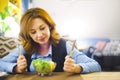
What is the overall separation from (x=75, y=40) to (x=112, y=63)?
23 cm

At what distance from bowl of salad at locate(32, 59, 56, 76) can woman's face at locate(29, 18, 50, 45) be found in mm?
139

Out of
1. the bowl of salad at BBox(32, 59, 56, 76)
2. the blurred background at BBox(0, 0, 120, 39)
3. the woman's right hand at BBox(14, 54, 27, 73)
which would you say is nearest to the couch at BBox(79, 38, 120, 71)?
the blurred background at BBox(0, 0, 120, 39)

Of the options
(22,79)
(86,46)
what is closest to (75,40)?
(86,46)

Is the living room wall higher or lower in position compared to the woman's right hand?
higher

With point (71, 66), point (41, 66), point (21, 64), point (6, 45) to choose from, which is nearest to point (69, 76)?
point (71, 66)

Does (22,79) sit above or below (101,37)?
below

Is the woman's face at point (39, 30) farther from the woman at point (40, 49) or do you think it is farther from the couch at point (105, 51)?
the couch at point (105, 51)

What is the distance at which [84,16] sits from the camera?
4.64ft

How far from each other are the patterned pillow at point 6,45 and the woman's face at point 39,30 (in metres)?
0.12

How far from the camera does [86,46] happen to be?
4.56 feet

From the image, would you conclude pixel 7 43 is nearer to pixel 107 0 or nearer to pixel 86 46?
pixel 86 46

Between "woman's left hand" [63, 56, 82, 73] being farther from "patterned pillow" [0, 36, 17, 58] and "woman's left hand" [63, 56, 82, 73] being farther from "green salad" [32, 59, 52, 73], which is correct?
"patterned pillow" [0, 36, 17, 58]

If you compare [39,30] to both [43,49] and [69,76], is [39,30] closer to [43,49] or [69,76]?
[43,49]

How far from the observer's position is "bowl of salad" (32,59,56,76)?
133 cm
